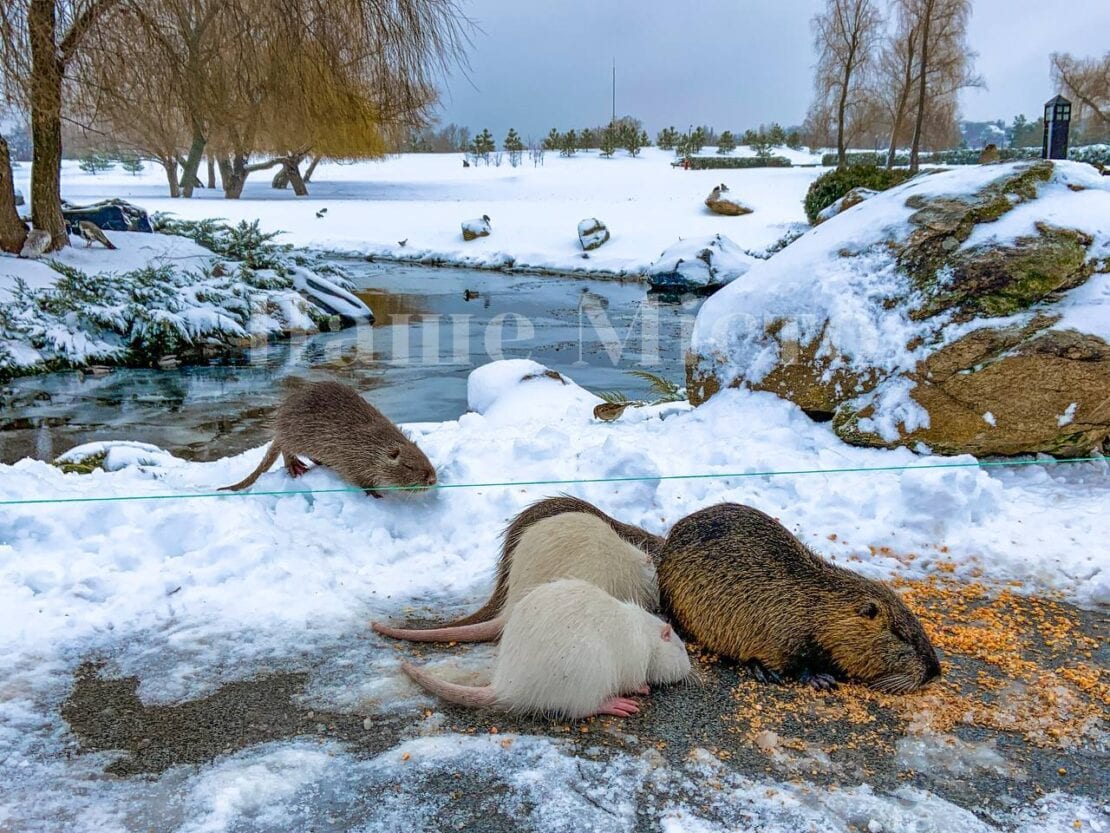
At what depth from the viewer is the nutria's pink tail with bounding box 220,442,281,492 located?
3950 mm

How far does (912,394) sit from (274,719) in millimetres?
3611

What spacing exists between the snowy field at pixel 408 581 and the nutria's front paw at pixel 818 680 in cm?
46

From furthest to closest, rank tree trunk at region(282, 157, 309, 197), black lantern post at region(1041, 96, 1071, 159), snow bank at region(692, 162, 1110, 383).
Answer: tree trunk at region(282, 157, 309, 197), black lantern post at region(1041, 96, 1071, 159), snow bank at region(692, 162, 1110, 383)

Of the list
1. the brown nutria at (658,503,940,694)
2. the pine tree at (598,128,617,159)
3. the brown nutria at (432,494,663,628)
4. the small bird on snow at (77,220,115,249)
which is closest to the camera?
the brown nutria at (658,503,940,694)

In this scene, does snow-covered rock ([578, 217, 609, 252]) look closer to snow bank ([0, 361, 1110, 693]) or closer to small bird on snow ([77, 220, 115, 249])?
small bird on snow ([77, 220, 115, 249])

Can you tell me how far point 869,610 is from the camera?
2.39 m

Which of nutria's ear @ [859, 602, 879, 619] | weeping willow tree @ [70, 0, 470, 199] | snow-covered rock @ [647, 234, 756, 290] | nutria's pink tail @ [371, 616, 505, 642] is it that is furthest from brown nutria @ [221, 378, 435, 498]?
snow-covered rock @ [647, 234, 756, 290]

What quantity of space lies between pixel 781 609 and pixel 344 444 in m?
2.19

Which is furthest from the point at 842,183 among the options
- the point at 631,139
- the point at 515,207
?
the point at 631,139

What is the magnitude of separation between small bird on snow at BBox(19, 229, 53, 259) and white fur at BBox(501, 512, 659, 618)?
496 inches

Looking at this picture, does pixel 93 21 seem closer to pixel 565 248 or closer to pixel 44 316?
pixel 44 316

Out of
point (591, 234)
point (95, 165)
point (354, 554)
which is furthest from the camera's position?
point (95, 165)

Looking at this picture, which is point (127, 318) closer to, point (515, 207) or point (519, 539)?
point (519, 539)

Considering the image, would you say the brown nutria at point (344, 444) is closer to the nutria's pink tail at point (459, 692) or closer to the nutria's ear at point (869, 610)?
the nutria's pink tail at point (459, 692)
